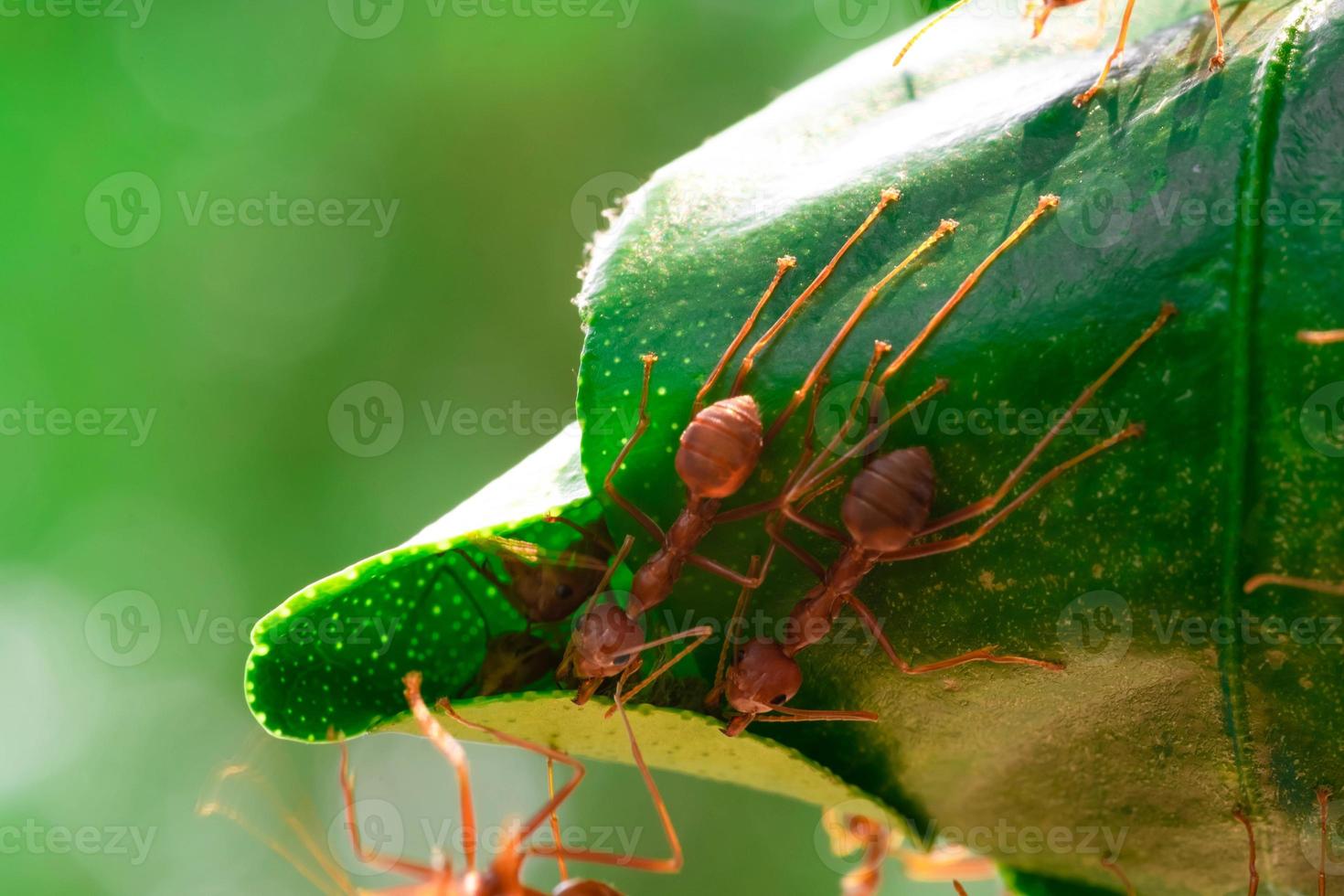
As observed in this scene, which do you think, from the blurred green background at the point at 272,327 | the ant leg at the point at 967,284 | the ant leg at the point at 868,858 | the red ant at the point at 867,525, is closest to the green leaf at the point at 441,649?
the red ant at the point at 867,525

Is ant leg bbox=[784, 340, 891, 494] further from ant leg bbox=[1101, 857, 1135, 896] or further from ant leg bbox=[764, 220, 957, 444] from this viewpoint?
ant leg bbox=[1101, 857, 1135, 896]

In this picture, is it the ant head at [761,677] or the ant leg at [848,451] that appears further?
the ant head at [761,677]

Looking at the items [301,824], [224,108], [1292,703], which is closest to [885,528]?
[1292,703]

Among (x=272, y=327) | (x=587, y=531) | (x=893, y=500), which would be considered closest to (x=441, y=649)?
(x=587, y=531)

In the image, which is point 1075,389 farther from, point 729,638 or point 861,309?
point 729,638

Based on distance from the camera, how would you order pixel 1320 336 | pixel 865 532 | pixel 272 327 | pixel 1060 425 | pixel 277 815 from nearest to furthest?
pixel 1320 336, pixel 1060 425, pixel 865 532, pixel 277 815, pixel 272 327

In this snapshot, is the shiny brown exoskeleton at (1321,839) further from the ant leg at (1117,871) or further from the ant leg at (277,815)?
the ant leg at (277,815)
